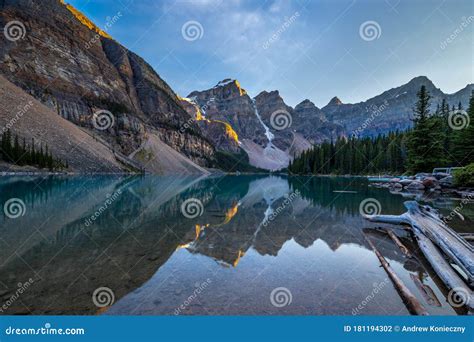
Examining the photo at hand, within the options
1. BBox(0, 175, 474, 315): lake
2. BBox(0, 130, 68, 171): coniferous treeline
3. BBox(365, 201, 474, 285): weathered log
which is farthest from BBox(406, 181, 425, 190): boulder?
BBox(0, 130, 68, 171): coniferous treeline

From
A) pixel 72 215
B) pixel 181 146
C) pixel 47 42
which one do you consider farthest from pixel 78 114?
pixel 72 215

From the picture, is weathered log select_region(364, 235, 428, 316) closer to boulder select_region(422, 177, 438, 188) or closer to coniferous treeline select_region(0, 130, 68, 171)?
boulder select_region(422, 177, 438, 188)

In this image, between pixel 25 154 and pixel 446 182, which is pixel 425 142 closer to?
pixel 446 182

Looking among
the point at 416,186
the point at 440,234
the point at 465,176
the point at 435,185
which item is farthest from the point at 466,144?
the point at 440,234

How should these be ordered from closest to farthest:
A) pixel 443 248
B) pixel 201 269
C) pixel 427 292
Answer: pixel 427 292 → pixel 201 269 → pixel 443 248

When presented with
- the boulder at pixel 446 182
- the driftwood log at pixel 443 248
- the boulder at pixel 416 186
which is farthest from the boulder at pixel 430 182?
the driftwood log at pixel 443 248

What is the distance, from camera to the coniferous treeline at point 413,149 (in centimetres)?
3538

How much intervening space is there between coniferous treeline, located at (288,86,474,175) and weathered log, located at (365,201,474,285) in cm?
2985

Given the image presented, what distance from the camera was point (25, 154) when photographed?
5866 centimetres

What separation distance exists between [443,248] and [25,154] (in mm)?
76556

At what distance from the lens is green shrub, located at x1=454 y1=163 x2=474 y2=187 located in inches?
957

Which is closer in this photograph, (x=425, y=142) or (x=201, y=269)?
(x=201, y=269)

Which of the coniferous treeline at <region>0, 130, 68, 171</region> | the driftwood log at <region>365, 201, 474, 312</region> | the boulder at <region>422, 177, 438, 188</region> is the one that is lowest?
the coniferous treeline at <region>0, 130, 68, 171</region>

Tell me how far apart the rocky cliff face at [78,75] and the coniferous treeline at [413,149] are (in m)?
94.5
